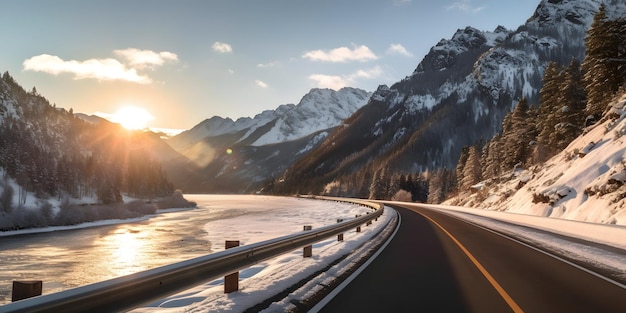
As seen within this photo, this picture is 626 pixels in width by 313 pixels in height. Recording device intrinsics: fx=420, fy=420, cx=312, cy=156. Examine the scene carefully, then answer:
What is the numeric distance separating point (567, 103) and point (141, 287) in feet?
173

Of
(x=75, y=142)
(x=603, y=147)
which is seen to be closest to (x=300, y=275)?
(x=603, y=147)

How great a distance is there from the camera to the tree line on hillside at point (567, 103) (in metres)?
38.5

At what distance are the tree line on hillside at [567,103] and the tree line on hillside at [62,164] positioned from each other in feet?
189

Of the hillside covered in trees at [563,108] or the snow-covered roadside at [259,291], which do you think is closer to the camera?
the snow-covered roadside at [259,291]

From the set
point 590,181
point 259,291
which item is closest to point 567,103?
point 590,181

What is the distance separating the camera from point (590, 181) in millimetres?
27203

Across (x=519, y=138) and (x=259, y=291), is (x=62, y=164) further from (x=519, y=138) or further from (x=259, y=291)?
(x=259, y=291)

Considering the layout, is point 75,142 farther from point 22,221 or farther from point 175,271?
point 175,271

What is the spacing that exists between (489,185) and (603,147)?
31.2m

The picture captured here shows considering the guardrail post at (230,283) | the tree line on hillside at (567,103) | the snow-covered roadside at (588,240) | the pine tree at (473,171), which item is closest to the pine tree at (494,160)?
the tree line on hillside at (567,103)

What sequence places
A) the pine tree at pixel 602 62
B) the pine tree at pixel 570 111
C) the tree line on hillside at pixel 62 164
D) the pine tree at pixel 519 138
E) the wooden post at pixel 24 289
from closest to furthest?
1. the wooden post at pixel 24 289
2. the pine tree at pixel 602 62
3. the pine tree at pixel 570 111
4. the tree line on hillside at pixel 62 164
5. the pine tree at pixel 519 138

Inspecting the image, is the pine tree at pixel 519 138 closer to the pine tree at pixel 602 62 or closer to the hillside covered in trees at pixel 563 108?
the hillside covered in trees at pixel 563 108

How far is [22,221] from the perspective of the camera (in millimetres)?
46938

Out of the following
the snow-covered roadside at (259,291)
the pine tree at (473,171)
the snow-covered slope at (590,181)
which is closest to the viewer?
the snow-covered roadside at (259,291)
